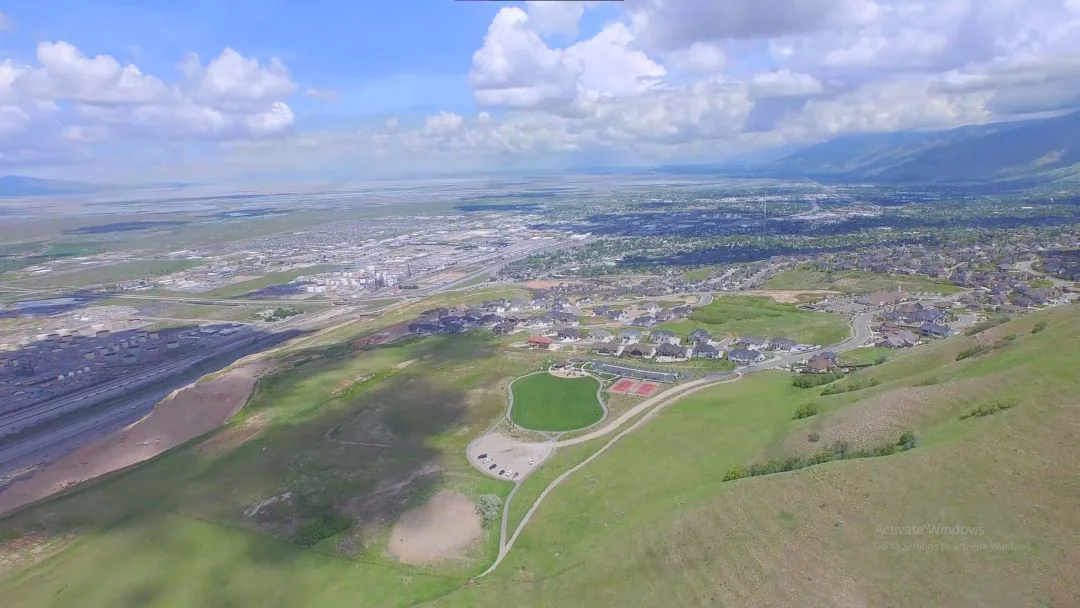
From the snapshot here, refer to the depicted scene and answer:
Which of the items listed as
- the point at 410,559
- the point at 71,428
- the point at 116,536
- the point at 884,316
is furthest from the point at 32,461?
the point at 884,316

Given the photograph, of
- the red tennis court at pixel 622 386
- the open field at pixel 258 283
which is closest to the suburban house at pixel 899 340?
the red tennis court at pixel 622 386

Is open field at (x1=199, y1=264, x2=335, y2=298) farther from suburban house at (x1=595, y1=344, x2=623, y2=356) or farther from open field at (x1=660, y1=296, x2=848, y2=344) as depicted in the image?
open field at (x1=660, y1=296, x2=848, y2=344)

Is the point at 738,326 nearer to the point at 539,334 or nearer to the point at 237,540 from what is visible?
the point at 539,334

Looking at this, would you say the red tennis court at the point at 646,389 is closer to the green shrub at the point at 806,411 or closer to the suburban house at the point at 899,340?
the green shrub at the point at 806,411

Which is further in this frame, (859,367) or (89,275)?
(89,275)

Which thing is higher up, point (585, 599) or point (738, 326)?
point (585, 599)

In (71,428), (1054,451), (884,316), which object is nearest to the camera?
(1054,451)
